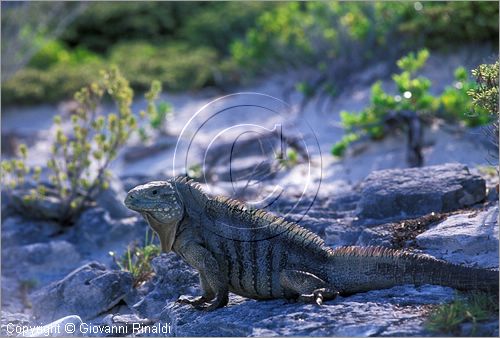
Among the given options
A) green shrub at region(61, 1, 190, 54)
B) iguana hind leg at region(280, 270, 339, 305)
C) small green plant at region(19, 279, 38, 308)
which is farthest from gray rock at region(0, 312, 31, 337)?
green shrub at region(61, 1, 190, 54)

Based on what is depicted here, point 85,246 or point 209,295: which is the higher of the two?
point 85,246

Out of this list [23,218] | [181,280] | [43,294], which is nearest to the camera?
[181,280]

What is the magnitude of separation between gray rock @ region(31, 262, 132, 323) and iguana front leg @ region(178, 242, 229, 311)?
131cm

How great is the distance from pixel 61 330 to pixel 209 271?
3.47 feet

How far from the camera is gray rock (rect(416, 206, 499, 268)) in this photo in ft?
19.6

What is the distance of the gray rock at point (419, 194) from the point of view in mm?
7133

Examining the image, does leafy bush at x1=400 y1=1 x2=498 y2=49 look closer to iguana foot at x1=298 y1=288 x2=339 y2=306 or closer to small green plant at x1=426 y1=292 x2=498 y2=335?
iguana foot at x1=298 y1=288 x2=339 y2=306

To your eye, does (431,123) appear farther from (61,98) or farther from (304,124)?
(61,98)

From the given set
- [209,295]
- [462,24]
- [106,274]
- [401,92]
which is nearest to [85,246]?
[106,274]

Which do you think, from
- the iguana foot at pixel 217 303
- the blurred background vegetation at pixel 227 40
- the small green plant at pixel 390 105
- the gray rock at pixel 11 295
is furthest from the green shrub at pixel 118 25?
the iguana foot at pixel 217 303

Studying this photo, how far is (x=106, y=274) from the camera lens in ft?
23.1

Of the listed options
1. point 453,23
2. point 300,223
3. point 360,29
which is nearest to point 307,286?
point 300,223

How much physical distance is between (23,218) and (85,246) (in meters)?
1.23

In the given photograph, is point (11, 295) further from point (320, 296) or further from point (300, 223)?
point (320, 296)
